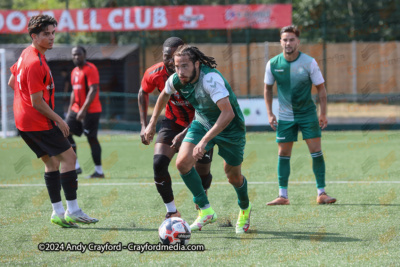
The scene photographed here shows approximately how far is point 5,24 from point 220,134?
724 inches

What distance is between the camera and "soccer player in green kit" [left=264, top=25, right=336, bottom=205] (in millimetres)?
7500

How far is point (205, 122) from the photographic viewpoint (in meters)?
5.80

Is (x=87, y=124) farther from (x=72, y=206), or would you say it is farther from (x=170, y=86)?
(x=170, y=86)

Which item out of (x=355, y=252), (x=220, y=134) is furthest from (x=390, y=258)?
(x=220, y=134)

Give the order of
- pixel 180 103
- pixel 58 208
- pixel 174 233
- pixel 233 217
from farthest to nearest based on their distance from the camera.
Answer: pixel 233 217
pixel 180 103
pixel 58 208
pixel 174 233

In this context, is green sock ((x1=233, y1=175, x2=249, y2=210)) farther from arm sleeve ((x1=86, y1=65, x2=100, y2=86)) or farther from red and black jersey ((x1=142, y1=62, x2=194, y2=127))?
arm sleeve ((x1=86, y1=65, x2=100, y2=86))

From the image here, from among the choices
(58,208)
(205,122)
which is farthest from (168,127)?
(58,208)

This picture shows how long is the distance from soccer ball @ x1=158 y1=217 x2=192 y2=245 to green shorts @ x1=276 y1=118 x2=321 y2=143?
108 inches

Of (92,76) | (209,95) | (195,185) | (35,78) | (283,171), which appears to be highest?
(35,78)

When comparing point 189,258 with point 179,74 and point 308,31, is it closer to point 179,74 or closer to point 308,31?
point 179,74

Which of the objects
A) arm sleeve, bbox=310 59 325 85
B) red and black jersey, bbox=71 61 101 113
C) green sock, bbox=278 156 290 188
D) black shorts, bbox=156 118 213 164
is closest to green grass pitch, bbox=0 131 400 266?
green sock, bbox=278 156 290 188

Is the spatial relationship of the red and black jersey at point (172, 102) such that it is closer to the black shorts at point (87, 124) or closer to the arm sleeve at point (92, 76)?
the arm sleeve at point (92, 76)

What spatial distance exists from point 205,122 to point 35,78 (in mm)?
1666

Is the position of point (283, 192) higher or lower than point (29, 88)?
lower
